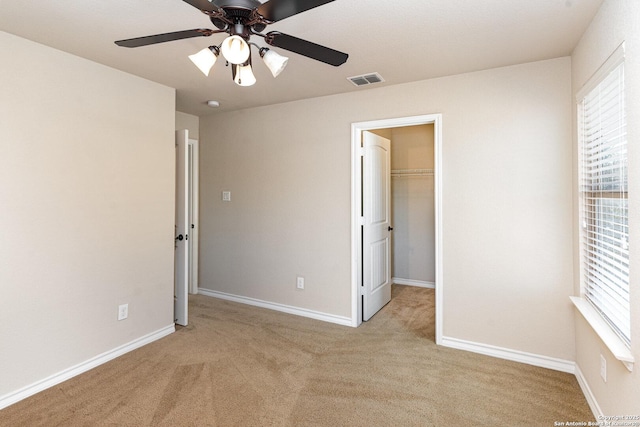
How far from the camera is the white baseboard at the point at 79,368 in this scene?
2307 mm

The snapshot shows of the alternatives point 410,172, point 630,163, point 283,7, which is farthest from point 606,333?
point 410,172

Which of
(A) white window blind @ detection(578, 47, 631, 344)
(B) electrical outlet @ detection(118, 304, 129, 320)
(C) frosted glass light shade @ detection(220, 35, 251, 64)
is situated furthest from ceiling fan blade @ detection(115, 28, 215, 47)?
(B) electrical outlet @ detection(118, 304, 129, 320)

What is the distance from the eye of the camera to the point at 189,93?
358 cm

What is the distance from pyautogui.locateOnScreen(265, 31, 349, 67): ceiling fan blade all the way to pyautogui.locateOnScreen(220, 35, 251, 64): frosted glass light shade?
164mm

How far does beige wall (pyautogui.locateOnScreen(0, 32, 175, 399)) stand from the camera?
2.34 meters

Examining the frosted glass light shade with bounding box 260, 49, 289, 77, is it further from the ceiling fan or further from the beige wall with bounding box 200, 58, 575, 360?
the beige wall with bounding box 200, 58, 575, 360

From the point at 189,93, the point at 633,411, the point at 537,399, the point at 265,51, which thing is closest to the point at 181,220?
the point at 189,93

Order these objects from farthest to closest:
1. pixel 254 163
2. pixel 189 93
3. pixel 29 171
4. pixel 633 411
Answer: pixel 254 163 < pixel 189 93 < pixel 29 171 < pixel 633 411

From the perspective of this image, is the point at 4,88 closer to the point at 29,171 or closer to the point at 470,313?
the point at 29,171

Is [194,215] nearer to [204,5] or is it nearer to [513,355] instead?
[204,5]

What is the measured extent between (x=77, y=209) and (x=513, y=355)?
359 centimetres

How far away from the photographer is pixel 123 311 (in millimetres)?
3023

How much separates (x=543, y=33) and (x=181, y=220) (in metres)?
3.39

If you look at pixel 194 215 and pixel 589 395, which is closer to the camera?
pixel 589 395
